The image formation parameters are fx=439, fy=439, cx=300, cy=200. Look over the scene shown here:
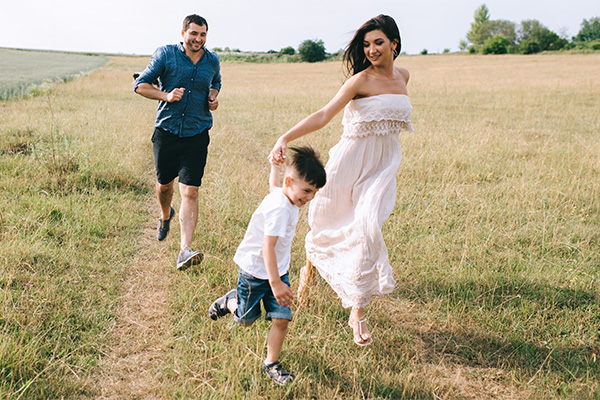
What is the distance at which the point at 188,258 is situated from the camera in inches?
157

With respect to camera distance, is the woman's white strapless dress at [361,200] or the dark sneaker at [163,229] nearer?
the woman's white strapless dress at [361,200]

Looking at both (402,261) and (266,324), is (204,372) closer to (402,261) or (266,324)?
(266,324)

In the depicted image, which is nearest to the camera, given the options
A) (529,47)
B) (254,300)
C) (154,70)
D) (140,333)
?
(254,300)

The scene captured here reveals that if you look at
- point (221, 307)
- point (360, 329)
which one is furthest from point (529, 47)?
point (221, 307)

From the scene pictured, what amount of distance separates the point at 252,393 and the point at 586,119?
14.3 m

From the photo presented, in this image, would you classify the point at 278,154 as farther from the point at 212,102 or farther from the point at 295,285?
the point at 212,102

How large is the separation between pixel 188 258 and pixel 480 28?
11796 cm

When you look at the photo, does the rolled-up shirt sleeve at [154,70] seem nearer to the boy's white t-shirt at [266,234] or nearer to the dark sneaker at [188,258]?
the dark sneaker at [188,258]

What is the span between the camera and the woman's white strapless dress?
3.21 m

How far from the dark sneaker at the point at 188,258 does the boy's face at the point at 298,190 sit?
1.68 meters

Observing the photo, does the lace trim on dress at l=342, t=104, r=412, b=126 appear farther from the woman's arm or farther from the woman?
the woman's arm

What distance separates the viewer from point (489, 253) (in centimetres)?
467

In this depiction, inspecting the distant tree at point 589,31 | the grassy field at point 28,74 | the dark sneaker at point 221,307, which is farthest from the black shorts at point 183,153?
the distant tree at point 589,31

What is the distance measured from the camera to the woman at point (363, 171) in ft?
10.5
